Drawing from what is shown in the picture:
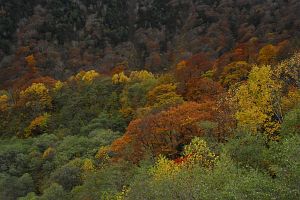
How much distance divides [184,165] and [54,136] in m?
67.4

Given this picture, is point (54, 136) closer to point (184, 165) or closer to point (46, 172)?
point (46, 172)

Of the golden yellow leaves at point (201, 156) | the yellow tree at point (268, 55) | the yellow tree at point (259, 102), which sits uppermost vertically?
the yellow tree at point (259, 102)

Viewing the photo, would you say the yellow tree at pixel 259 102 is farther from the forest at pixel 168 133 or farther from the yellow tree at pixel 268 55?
the yellow tree at pixel 268 55

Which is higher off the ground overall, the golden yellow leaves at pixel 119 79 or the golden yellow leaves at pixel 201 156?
the golden yellow leaves at pixel 201 156

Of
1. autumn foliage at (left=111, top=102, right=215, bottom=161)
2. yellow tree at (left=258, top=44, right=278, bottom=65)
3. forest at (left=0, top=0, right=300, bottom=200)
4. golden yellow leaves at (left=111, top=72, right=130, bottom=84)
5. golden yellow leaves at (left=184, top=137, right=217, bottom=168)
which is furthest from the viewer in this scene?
golden yellow leaves at (left=111, top=72, right=130, bottom=84)

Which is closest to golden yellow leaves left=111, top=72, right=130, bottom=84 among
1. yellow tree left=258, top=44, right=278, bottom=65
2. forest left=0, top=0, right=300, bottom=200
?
forest left=0, top=0, right=300, bottom=200

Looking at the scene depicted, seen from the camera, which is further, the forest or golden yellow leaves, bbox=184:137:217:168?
golden yellow leaves, bbox=184:137:217:168

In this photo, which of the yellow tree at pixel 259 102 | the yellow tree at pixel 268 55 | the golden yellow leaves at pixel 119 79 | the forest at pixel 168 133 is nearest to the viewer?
the forest at pixel 168 133

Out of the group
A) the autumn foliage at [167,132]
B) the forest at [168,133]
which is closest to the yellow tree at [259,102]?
the forest at [168,133]

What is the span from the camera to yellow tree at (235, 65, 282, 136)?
185 ft

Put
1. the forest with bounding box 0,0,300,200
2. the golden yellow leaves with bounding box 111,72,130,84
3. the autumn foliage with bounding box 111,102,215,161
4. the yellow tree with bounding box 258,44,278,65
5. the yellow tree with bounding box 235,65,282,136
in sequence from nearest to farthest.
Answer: the forest with bounding box 0,0,300,200 < the yellow tree with bounding box 235,65,282,136 < the autumn foliage with bounding box 111,102,215,161 < the yellow tree with bounding box 258,44,278,65 < the golden yellow leaves with bounding box 111,72,130,84

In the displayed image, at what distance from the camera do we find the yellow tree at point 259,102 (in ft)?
185

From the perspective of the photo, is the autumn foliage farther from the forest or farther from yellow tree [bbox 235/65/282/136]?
yellow tree [bbox 235/65/282/136]

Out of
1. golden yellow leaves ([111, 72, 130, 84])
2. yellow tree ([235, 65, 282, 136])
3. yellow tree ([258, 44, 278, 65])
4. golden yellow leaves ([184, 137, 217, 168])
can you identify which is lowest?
golden yellow leaves ([111, 72, 130, 84])
